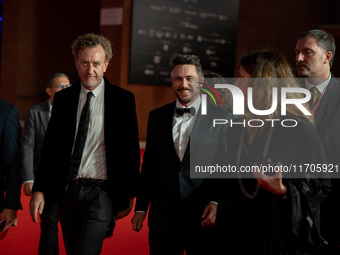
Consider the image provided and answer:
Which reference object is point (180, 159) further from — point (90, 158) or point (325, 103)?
point (325, 103)

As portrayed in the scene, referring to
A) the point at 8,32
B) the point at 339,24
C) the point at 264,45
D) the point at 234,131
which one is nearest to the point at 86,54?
the point at 234,131

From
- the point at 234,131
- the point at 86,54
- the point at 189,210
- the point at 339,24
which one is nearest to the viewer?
the point at 234,131

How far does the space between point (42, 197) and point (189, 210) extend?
81 cm

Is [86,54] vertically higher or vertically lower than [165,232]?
higher

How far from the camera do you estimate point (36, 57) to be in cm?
914

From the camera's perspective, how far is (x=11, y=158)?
2201 mm

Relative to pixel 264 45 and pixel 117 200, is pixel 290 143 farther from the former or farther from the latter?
pixel 264 45

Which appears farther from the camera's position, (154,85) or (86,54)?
(154,85)

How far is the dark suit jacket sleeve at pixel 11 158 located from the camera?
2.19 m

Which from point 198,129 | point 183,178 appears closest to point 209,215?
point 183,178

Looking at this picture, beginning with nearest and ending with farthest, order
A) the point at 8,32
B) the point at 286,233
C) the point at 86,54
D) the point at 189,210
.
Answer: the point at 286,233
the point at 189,210
the point at 86,54
the point at 8,32

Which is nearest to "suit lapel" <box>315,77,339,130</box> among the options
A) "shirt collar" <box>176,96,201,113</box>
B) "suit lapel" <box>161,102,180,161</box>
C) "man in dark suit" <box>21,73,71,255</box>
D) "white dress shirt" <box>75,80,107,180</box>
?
"shirt collar" <box>176,96,201,113</box>

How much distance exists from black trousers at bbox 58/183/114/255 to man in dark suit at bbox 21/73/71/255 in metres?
0.85

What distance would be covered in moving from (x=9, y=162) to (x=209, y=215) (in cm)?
102
